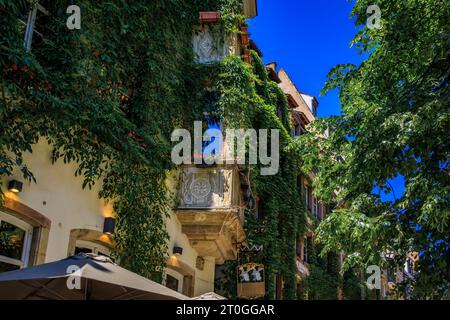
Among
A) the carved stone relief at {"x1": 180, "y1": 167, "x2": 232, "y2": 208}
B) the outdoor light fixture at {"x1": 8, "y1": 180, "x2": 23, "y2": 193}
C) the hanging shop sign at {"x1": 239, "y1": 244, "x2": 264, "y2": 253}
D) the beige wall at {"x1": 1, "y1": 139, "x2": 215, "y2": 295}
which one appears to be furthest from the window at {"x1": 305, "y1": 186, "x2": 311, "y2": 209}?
the outdoor light fixture at {"x1": 8, "y1": 180, "x2": 23, "y2": 193}

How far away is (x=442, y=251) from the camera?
416 inches

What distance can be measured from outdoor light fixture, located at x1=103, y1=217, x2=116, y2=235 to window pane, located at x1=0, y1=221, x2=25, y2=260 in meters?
1.70

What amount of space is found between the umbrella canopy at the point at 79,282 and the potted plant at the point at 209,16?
9660 mm

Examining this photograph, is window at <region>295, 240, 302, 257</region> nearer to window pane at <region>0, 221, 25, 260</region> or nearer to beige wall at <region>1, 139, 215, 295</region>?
beige wall at <region>1, 139, 215, 295</region>

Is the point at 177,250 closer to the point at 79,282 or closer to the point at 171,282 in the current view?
the point at 171,282

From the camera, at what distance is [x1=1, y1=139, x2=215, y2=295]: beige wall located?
28.3ft

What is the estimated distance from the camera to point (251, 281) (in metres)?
15.8

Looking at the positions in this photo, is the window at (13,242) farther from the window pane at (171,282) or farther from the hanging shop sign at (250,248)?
the hanging shop sign at (250,248)

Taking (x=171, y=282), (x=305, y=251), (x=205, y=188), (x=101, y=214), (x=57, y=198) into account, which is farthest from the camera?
(x=305, y=251)

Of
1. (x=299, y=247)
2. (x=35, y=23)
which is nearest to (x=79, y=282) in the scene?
(x=35, y=23)

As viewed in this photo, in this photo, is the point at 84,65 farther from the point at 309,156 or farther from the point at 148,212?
the point at 309,156

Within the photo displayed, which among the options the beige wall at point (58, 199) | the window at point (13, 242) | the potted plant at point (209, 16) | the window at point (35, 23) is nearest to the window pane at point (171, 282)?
the beige wall at point (58, 199)

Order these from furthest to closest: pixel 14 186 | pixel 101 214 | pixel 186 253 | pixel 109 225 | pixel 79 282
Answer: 1. pixel 186 253
2. pixel 101 214
3. pixel 109 225
4. pixel 14 186
5. pixel 79 282

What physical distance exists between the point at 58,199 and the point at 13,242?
102 centimetres
